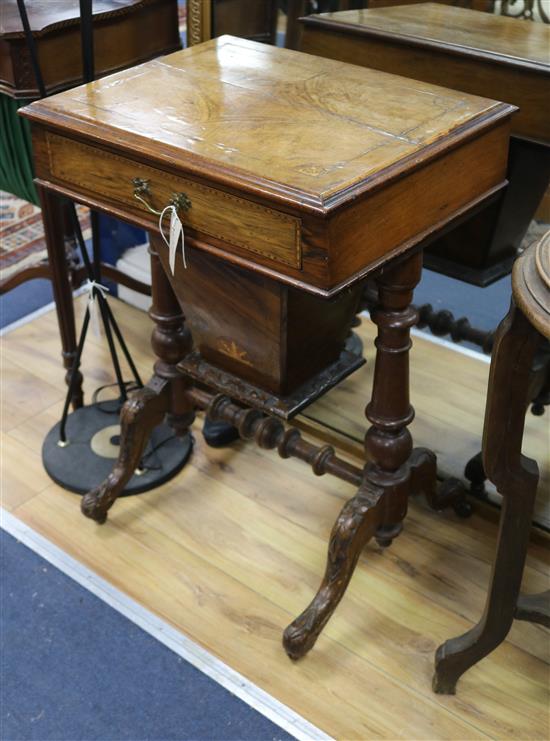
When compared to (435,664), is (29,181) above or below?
above

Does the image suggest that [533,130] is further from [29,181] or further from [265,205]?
[29,181]

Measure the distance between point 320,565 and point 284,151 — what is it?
3.12 ft

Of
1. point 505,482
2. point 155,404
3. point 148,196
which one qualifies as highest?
point 148,196

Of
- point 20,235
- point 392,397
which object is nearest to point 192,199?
point 392,397

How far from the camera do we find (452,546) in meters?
1.95

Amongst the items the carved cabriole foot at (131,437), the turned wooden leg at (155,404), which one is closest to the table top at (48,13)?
the turned wooden leg at (155,404)

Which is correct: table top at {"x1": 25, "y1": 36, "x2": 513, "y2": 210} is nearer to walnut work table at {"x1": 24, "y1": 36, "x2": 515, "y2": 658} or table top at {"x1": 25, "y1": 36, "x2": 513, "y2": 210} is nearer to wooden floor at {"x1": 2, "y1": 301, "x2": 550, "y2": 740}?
walnut work table at {"x1": 24, "y1": 36, "x2": 515, "y2": 658}

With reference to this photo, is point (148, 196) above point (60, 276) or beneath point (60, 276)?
above

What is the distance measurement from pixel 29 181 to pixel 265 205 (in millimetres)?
1061

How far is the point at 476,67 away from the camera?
161 cm

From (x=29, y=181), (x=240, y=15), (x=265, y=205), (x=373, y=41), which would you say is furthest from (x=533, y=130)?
(x=29, y=181)

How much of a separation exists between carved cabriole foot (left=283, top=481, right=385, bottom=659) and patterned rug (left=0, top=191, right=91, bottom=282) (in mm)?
1580

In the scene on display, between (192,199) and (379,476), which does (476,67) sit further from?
(379,476)

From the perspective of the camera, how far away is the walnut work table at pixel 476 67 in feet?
5.16
